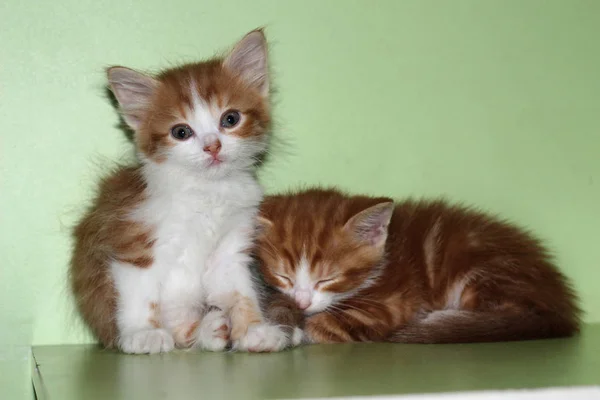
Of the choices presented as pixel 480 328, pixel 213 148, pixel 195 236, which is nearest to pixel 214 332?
pixel 195 236

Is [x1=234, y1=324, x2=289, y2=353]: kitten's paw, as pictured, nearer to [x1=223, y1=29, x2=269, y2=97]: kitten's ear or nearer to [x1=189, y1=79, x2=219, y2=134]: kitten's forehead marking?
[x1=189, y1=79, x2=219, y2=134]: kitten's forehead marking

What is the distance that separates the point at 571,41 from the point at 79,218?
154cm

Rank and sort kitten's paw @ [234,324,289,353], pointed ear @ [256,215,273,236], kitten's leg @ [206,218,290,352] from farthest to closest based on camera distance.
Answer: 1. pointed ear @ [256,215,273,236]
2. kitten's leg @ [206,218,290,352]
3. kitten's paw @ [234,324,289,353]

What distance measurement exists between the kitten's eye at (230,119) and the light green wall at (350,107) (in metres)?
0.29

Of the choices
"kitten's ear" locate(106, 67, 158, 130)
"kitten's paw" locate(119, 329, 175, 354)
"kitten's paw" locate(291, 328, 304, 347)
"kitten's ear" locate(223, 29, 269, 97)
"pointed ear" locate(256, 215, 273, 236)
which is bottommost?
"kitten's paw" locate(291, 328, 304, 347)

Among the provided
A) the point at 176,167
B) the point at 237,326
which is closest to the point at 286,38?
the point at 176,167

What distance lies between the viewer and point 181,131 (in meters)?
1.79

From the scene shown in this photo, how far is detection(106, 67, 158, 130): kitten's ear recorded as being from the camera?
182 centimetres

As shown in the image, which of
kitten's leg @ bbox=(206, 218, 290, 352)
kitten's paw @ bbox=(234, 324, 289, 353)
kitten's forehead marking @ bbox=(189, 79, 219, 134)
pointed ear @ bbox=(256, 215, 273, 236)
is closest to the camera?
kitten's paw @ bbox=(234, 324, 289, 353)

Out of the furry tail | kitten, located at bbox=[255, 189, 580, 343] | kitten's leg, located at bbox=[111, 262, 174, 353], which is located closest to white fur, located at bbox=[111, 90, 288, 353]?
kitten's leg, located at bbox=[111, 262, 174, 353]

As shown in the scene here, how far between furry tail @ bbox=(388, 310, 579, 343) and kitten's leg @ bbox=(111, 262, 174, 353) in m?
0.55

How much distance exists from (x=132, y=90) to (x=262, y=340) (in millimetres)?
716

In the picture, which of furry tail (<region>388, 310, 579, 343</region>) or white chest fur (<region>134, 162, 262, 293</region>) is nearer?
furry tail (<region>388, 310, 579, 343</region>)

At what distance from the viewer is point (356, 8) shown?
2.15 meters
